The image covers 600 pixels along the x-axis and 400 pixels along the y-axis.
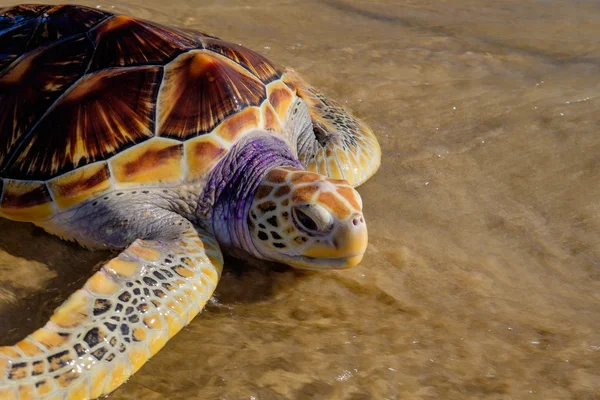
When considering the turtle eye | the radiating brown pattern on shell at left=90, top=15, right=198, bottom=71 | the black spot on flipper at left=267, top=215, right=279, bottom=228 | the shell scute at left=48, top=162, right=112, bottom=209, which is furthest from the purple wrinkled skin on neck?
the radiating brown pattern on shell at left=90, top=15, right=198, bottom=71

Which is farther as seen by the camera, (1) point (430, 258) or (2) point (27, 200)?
(1) point (430, 258)

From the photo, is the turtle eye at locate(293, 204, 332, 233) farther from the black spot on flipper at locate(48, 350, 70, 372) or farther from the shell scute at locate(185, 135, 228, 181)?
the black spot on flipper at locate(48, 350, 70, 372)

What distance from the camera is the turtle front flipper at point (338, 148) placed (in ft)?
12.2

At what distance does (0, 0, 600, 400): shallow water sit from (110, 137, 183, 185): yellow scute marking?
41 centimetres

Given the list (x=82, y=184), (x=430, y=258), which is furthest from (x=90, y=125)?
(x=430, y=258)

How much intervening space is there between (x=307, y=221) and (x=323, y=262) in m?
0.20

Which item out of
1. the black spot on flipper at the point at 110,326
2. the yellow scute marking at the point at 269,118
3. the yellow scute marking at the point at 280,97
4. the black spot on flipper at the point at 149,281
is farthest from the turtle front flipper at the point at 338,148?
the black spot on flipper at the point at 110,326

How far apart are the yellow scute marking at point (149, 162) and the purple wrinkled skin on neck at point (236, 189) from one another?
8.2 inches

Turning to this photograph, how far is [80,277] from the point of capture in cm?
288

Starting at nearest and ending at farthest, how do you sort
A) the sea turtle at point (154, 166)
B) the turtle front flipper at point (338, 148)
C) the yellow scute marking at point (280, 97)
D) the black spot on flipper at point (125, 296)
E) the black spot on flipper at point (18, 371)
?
1. the black spot on flipper at point (18, 371)
2. the black spot on flipper at point (125, 296)
3. the sea turtle at point (154, 166)
4. the yellow scute marking at point (280, 97)
5. the turtle front flipper at point (338, 148)

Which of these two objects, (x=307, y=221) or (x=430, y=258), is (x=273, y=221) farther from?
(x=430, y=258)

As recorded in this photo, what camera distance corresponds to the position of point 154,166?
3.00m

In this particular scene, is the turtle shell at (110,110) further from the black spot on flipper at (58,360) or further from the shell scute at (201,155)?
the black spot on flipper at (58,360)

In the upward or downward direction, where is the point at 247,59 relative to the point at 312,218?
upward
